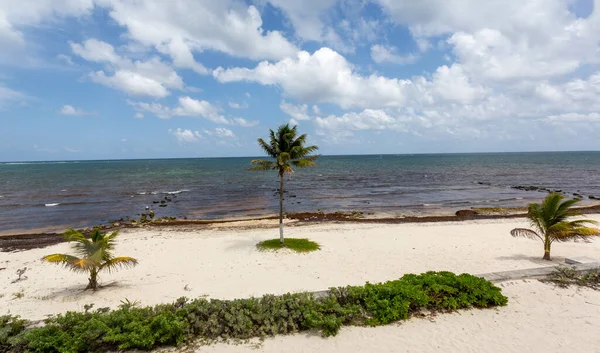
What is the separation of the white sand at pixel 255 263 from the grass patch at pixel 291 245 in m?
0.52

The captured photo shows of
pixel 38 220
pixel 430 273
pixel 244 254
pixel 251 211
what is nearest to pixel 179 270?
pixel 244 254

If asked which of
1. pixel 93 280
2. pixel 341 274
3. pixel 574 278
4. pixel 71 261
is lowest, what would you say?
pixel 341 274

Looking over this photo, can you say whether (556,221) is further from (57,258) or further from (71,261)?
(57,258)

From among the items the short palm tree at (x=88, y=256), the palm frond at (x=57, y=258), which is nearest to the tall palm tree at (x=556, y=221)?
the short palm tree at (x=88, y=256)

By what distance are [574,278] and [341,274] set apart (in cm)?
831

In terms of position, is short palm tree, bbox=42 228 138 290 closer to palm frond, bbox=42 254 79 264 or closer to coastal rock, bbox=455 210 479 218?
palm frond, bbox=42 254 79 264

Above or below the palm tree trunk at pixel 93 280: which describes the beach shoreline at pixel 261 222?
below

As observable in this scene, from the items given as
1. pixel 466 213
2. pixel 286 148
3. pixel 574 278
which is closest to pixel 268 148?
pixel 286 148

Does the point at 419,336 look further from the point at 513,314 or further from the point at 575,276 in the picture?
the point at 575,276

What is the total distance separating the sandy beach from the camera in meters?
8.08

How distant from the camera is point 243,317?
835cm

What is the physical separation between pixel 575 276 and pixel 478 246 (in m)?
7.35

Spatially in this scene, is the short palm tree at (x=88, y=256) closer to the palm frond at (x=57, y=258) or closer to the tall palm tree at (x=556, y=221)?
the palm frond at (x=57, y=258)

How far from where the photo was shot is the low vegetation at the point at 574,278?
10.6 meters
